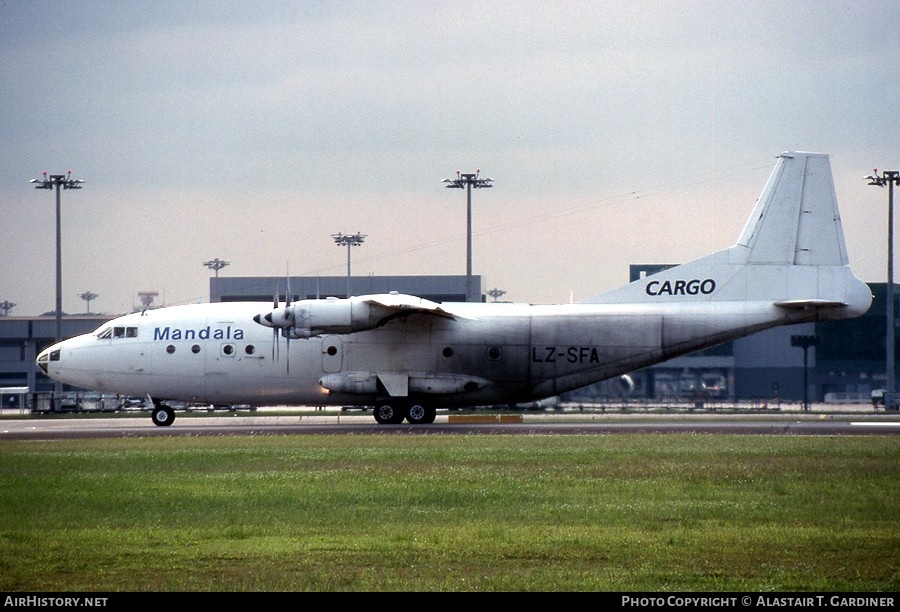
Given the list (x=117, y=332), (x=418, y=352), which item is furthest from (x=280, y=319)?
(x=117, y=332)

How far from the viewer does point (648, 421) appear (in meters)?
44.9

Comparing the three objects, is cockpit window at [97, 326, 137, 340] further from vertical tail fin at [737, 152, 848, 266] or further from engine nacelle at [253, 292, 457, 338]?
vertical tail fin at [737, 152, 848, 266]

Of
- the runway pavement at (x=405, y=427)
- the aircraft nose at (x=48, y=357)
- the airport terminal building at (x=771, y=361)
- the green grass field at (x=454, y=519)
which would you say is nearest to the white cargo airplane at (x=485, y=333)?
the aircraft nose at (x=48, y=357)

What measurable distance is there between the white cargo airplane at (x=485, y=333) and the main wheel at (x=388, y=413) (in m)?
0.05

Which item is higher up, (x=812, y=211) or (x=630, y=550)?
(x=812, y=211)

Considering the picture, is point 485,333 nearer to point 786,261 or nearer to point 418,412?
point 418,412

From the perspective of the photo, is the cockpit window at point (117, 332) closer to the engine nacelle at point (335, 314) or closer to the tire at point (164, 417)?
the tire at point (164, 417)

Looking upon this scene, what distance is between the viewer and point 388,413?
4306cm

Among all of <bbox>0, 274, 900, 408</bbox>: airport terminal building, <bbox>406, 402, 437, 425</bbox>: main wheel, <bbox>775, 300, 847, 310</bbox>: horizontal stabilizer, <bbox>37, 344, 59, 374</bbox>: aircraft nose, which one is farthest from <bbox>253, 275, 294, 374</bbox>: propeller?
<bbox>0, 274, 900, 408</bbox>: airport terminal building

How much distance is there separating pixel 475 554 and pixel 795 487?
9.06m

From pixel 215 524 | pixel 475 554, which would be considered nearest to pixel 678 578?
pixel 475 554

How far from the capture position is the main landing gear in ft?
141

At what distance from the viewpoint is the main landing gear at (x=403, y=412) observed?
141 feet

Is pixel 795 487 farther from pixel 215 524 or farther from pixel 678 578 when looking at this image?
pixel 215 524
